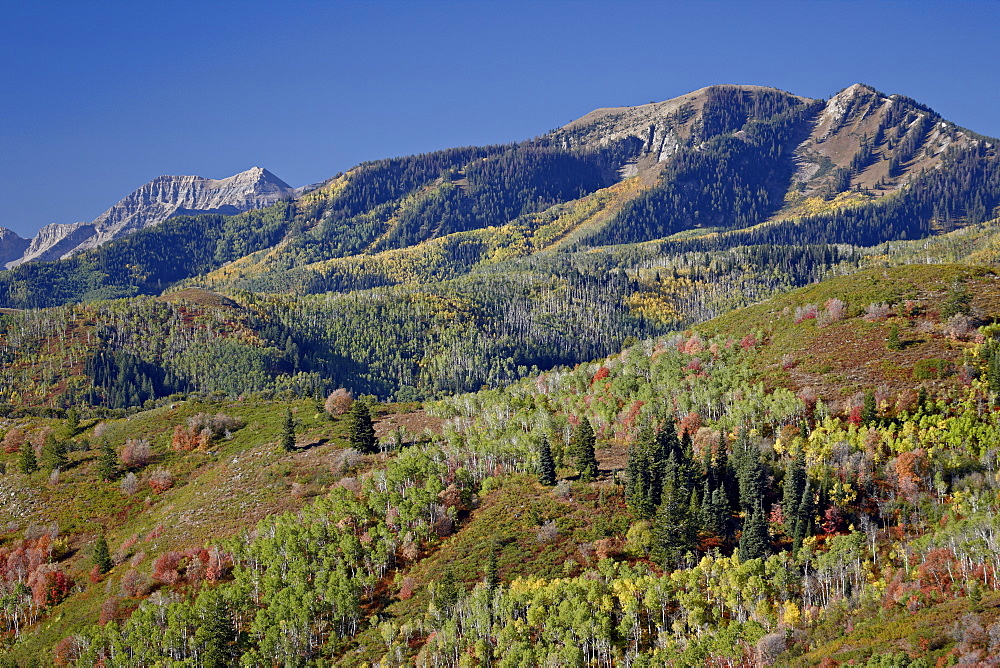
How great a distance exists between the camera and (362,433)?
141500 mm

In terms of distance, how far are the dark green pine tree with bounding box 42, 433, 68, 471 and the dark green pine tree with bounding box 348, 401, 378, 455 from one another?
57.3 m

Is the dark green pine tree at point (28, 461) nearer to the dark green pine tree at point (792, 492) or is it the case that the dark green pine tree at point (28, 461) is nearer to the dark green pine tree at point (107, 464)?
the dark green pine tree at point (107, 464)

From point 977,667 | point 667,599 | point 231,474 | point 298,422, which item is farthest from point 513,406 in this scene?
point 977,667

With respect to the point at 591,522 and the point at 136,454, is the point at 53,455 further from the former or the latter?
the point at 591,522

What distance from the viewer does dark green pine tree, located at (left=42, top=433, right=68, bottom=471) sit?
150 meters

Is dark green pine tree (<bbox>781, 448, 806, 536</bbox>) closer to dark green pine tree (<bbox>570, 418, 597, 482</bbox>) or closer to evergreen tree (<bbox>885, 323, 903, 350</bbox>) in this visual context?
dark green pine tree (<bbox>570, 418, 597, 482</bbox>)

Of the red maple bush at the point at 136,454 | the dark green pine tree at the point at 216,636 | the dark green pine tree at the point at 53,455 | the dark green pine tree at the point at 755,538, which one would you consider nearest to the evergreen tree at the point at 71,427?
the dark green pine tree at the point at 53,455

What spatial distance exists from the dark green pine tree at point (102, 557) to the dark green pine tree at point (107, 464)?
98.3ft

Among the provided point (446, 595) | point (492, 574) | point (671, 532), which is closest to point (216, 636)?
point (446, 595)

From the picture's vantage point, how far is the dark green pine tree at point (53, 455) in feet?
493

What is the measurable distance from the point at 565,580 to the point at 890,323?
8683 centimetres

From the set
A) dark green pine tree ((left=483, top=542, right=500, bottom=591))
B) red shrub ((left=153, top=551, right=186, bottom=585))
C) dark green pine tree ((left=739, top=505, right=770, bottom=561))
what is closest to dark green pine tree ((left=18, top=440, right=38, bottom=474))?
red shrub ((left=153, top=551, right=186, bottom=585))

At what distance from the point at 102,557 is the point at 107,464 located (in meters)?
33.5

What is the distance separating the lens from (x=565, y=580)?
8956cm
